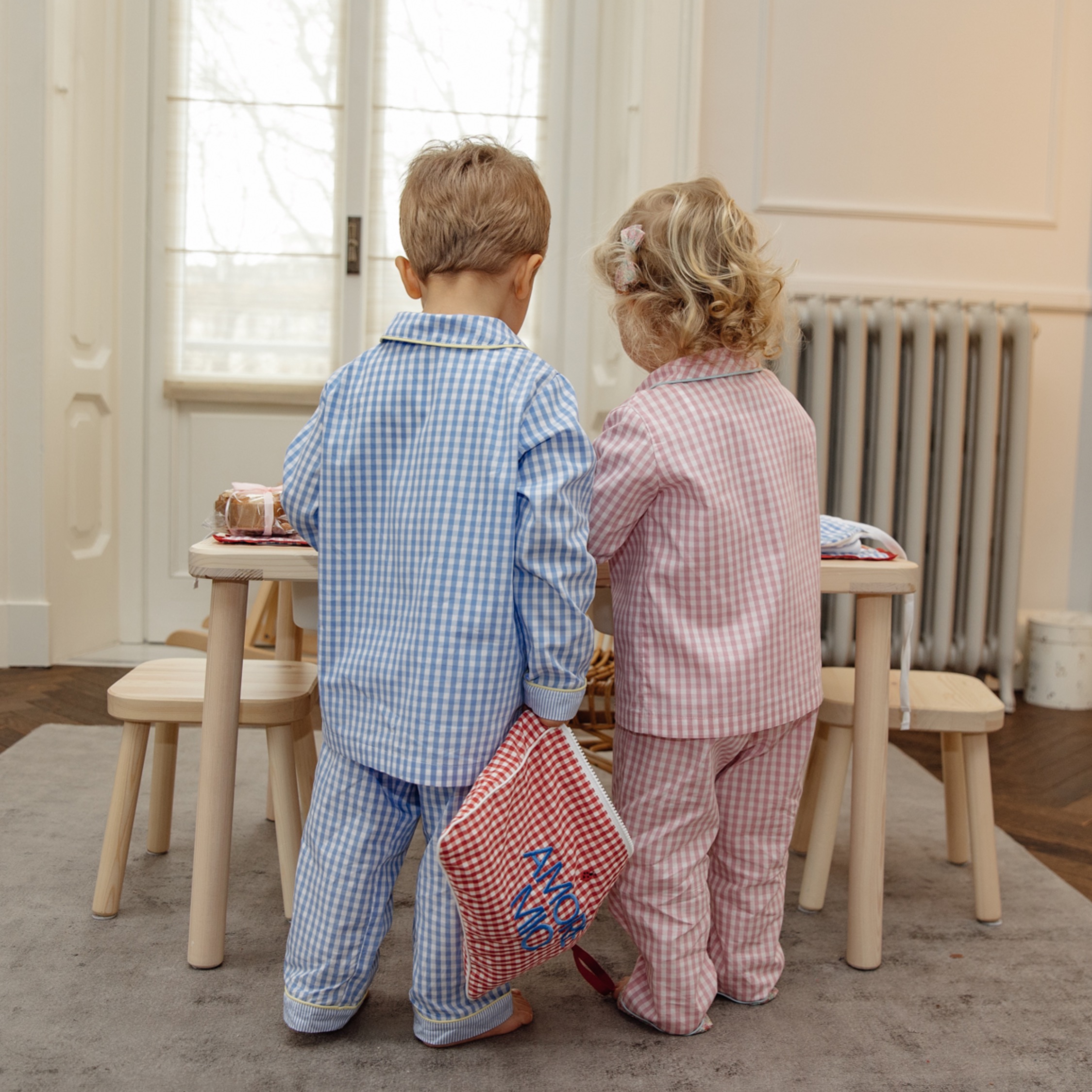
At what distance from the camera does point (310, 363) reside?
3566mm

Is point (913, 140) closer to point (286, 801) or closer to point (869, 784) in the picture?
point (869, 784)

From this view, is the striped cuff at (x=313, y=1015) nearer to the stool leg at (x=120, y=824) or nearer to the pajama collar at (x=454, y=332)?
the stool leg at (x=120, y=824)

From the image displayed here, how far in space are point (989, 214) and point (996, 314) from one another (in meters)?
0.34

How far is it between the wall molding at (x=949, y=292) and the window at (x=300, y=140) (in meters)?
1.09

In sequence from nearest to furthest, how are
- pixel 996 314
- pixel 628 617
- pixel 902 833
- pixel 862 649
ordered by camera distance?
pixel 628 617 → pixel 862 649 → pixel 902 833 → pixel 996 314

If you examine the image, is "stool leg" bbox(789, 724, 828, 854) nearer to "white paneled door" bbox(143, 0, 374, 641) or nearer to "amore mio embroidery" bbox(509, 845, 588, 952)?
"amore mio embroidery" bbox(509, 845, 588, 952)

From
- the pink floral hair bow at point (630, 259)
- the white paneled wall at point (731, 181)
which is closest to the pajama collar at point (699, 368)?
the pink floral hair bow at point (630, 259)

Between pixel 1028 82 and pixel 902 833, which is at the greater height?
pixel 1028 82

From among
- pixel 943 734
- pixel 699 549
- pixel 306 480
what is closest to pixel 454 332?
pixel 306 480

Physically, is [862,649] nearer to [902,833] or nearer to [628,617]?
[628,617]

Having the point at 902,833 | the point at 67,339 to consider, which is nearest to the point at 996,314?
the point at 902,833

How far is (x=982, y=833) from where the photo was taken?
1688mm

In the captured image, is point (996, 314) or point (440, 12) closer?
point (996, 314)

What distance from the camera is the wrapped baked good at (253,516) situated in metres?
1.49
